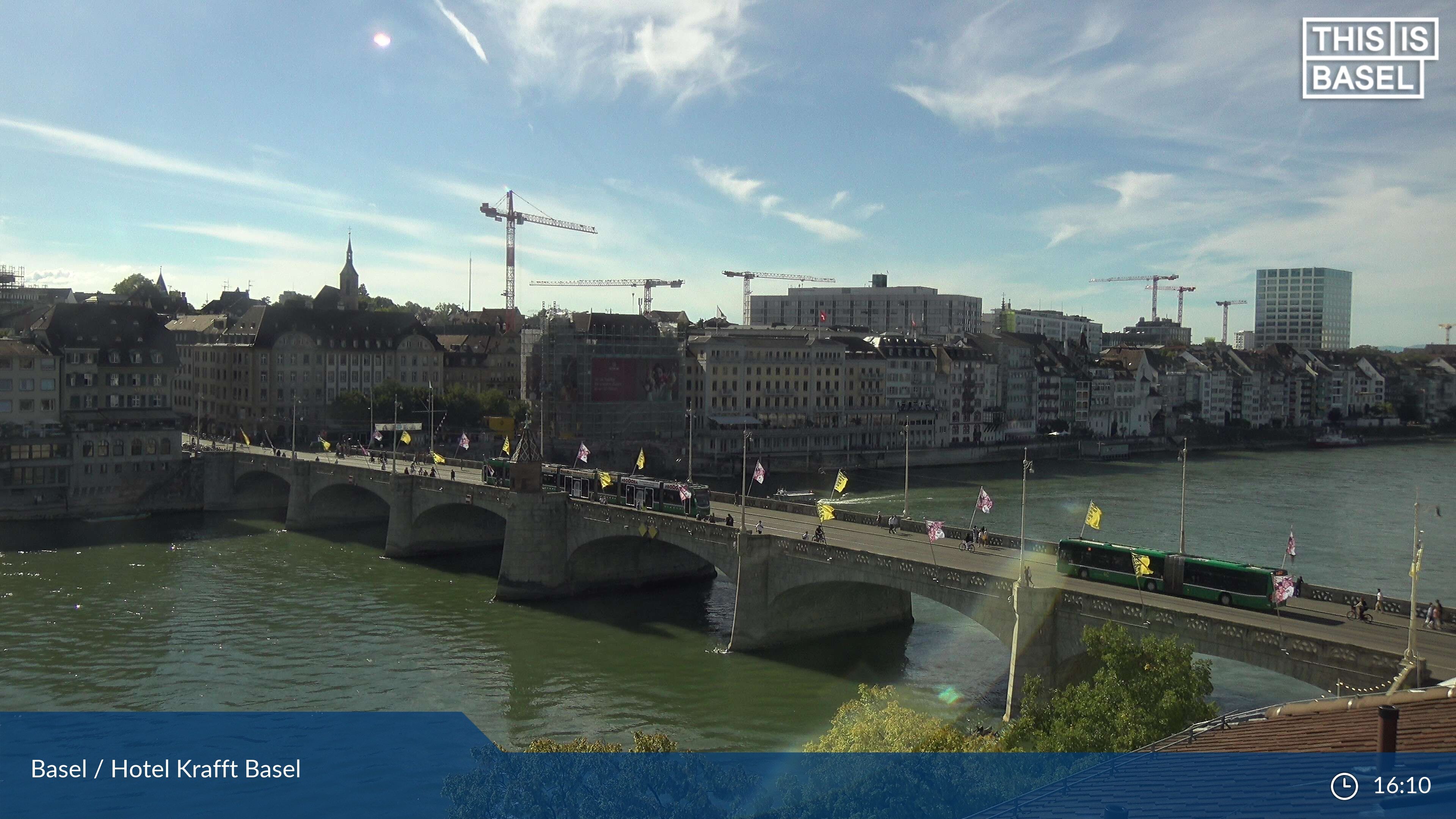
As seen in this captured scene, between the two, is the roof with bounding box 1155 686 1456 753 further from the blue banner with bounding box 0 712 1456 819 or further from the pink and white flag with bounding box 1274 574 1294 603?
the pink and white flag with bounding box 1274 574 1294 603

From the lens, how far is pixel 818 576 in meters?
44.7

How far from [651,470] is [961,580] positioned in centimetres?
8502

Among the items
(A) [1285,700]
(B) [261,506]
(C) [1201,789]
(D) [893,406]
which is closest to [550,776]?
(C) [1201,789]

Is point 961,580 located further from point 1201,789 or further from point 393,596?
point 393,596

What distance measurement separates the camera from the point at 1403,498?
4058 inches

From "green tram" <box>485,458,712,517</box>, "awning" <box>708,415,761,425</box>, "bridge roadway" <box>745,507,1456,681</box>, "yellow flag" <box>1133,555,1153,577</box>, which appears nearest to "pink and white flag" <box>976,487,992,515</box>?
"bridge roadway" <box>745,507,1456,681</box>

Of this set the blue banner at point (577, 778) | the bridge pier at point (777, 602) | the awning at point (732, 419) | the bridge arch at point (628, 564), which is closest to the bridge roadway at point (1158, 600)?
the bridge pier at point (777, 602)

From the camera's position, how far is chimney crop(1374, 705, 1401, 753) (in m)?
13.3

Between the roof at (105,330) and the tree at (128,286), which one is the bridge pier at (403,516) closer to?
the roof at (105,330)

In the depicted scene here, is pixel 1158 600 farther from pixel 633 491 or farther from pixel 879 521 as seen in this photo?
pixel 633 491

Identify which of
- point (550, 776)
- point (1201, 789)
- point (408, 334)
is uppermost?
point (408, 334)

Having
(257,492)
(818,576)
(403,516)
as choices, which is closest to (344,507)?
(257,492)

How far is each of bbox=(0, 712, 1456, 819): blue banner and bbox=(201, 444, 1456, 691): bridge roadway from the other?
9160mm

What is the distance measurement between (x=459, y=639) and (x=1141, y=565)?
2852 centimetres
